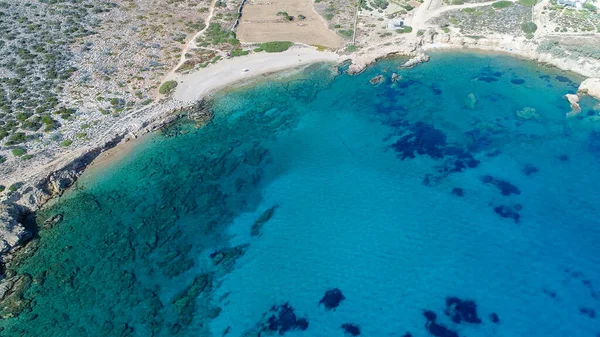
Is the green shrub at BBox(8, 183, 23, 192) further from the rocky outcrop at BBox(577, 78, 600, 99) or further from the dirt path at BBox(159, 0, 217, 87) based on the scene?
the rocky outcrop at BBox(577, 78, 600, 99)

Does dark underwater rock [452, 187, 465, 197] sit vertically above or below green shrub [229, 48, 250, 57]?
below

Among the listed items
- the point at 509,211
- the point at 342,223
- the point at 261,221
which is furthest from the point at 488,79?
the point at 261,221

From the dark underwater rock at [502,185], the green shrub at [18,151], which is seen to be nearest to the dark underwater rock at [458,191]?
the dark underwater rock at [502,185]

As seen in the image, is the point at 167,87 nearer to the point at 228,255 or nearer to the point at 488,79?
the point at 228,255

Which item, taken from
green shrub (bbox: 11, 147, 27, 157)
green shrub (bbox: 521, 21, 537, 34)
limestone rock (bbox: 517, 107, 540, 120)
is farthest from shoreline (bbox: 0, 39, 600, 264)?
limestone rock (bbox: 517, 107, 540, 120)

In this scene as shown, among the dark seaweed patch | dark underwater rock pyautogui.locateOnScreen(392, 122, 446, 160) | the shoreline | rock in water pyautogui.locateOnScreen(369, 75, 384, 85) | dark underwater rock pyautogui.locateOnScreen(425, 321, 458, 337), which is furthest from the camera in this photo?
rock in water pyautogui.locateOnScreen(369, 75, 384, 85)
